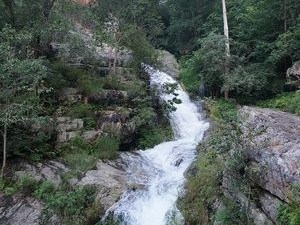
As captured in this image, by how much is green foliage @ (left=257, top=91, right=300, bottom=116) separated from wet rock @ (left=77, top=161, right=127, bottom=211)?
7.46 meters

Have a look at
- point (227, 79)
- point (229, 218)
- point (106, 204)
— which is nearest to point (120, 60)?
point (227, 79)

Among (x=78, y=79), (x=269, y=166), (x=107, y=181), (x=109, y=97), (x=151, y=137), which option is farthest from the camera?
(x=78, y=79)

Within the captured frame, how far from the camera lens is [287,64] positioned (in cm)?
2089

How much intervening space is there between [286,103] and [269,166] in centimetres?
964

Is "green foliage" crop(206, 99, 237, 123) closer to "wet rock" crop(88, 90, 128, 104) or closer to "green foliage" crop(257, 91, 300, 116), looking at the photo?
"green foliage" crop(257, 91, 300, 116)

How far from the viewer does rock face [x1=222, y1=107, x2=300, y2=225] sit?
8344mm

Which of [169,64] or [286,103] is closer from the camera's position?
[286,103]

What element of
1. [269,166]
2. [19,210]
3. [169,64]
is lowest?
[19,210]

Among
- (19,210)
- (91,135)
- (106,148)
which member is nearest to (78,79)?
(91,135)

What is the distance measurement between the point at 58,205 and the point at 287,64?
1490 cm

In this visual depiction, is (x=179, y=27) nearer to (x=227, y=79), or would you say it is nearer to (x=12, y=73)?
(x=227, y=79)

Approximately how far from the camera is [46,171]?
531 inches

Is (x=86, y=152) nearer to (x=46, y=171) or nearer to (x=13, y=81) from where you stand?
(x=46, y=171)

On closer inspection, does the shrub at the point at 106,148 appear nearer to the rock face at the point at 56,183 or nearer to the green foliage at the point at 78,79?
the rock face at the point at 56,183
